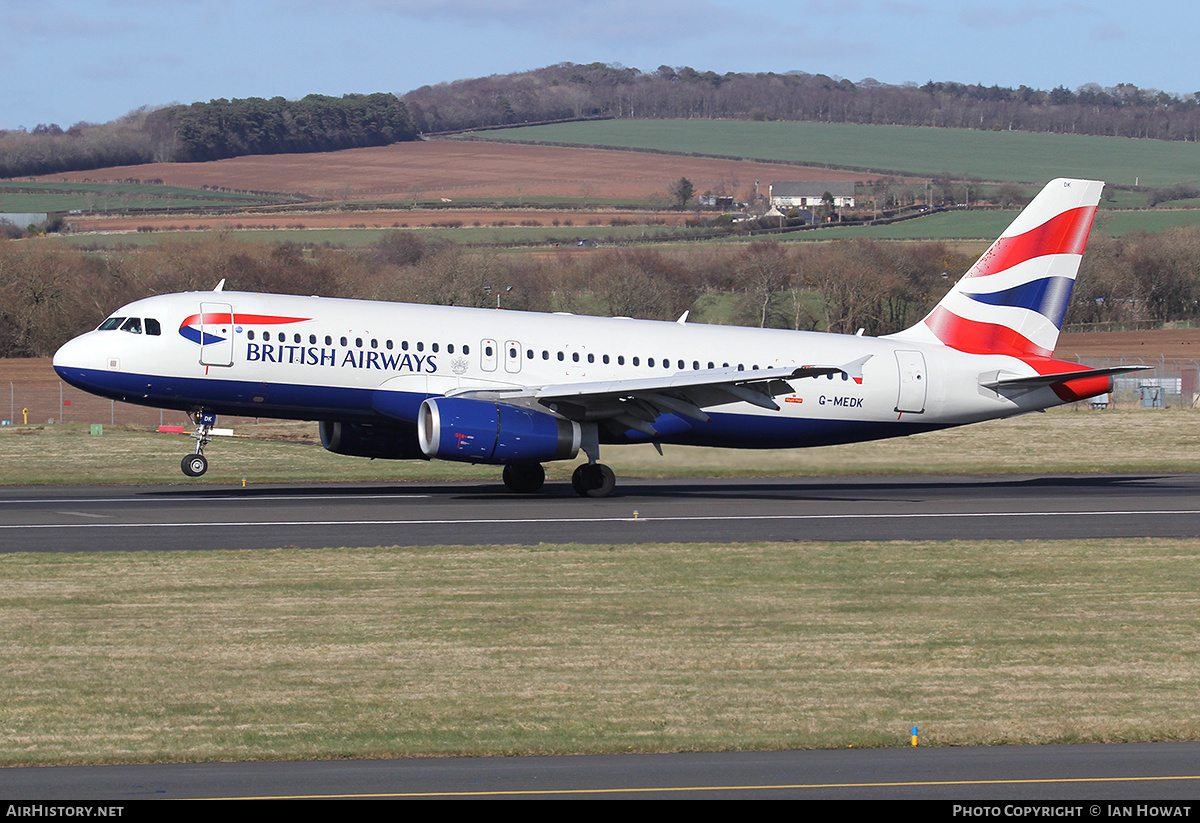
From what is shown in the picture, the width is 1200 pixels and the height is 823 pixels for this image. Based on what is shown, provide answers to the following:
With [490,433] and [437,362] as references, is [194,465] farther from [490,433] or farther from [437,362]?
[490,433]

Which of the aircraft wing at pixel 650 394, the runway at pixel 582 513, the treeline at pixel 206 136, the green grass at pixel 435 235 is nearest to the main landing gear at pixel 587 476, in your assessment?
the runway at pixel 582 513

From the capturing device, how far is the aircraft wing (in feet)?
91.9

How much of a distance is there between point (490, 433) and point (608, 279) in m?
60.4

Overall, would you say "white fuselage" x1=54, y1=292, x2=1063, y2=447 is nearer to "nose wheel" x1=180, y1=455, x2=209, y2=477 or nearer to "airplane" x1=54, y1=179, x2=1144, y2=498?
"airplane" x1=54, y1=179, x2=1144, y2=498

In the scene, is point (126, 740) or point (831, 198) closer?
point (126, 740)

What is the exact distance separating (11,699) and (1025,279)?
26.9 metres

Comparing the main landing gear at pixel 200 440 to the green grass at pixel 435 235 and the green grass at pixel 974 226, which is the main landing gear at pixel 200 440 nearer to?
the green grass at pixel 435 235

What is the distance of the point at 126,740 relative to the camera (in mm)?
11250

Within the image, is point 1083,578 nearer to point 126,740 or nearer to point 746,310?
point 126,740

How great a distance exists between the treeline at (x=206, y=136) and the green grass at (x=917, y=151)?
23.3 metres

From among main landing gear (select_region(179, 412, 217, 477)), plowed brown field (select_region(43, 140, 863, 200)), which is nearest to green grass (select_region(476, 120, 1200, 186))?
plowed brown field (select_region(43, 140, 863, 200))

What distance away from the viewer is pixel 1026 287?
109 ft

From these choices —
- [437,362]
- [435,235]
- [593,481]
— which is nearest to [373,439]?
[437,362]

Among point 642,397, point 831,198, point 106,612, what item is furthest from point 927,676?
point 831,198
